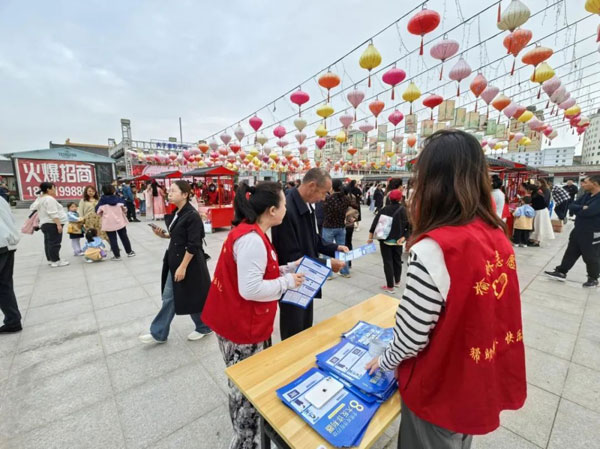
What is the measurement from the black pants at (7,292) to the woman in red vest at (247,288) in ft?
9.12

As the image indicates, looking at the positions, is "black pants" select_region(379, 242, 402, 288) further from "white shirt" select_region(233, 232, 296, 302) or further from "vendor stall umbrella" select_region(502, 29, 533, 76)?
"vendor stall umbrella" select_region(502, 29, 533, 76)

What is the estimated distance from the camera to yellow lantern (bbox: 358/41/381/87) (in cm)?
505

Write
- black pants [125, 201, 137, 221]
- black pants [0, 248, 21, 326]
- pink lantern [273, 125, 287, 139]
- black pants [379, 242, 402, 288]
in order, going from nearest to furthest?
black pants [0, 248, 21, 326] < black pants [379, 242, 402, 288] < black pants [125, 201, 137, 221] < pink lantern [273, 125, 287, 139]

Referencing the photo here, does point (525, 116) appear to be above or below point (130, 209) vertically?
above

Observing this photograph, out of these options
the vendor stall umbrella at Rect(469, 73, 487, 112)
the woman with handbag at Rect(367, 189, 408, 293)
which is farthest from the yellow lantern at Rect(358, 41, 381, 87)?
the woman with handbag at Rect(367, 189, 408, 293)

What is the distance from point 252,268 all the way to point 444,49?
234 inches

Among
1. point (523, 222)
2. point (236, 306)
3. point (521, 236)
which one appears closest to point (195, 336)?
point (236, 306)

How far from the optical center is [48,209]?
4.61 m

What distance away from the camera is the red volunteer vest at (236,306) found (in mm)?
1350

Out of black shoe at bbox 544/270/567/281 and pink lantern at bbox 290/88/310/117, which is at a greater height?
pink lantern at bbox 290/88/310/117

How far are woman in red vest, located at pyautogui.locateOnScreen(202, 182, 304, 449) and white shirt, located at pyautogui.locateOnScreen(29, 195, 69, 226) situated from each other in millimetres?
5093

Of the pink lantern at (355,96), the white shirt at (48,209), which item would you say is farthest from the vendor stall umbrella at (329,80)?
the white shirt at (48,209)

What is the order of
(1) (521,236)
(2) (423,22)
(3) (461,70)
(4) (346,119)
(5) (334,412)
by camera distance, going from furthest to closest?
(4) (346,119) → (1) (521,236) → (3) (461,70) → (2) (423,22) → (5) (334,412)

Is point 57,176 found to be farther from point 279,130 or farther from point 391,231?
point 391,231
